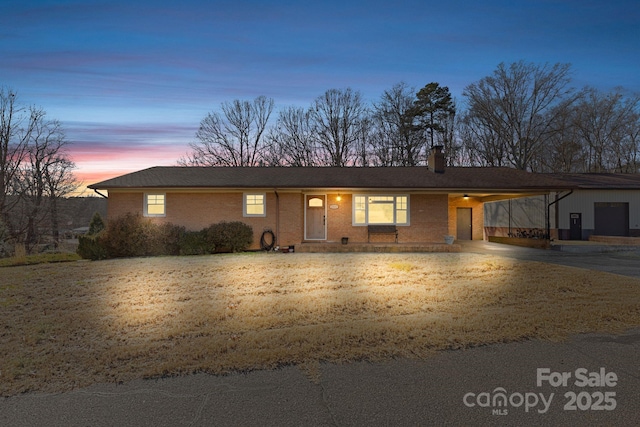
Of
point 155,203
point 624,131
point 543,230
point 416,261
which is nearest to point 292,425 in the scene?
point 416,261

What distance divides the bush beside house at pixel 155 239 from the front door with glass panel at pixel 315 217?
8.86 feet

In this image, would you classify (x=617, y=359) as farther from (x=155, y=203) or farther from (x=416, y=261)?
(x=155, y=203)

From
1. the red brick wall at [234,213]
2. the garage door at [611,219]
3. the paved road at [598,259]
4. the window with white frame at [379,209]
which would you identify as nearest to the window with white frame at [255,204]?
the red brick wall at [234,213]

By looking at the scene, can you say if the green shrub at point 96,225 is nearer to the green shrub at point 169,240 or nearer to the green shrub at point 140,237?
the green shrub at point 140,237

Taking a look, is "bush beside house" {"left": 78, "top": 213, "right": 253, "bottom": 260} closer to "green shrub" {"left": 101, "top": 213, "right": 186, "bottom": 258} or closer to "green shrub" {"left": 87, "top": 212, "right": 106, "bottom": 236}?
"green shrub" {"left": 101, "top": 213, "right": 186, "bottom": 258}

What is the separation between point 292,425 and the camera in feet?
10.1

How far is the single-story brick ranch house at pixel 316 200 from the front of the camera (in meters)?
16.5

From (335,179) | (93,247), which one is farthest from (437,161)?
(93,247)

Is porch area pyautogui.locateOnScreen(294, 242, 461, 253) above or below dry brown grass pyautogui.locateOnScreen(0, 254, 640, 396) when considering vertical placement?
above

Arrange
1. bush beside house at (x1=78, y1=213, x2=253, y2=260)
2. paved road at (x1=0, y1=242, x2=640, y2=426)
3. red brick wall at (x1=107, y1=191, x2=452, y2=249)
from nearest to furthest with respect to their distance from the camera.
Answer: paved road at (x1=0, y1=242, x2=640, y2=426) < bush beside house at (x1=78, y1=213, x2=253, y2=260) < red brick wall at (x1=107, y1=191, x2=452, y2=249)

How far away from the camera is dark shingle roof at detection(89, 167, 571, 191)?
53.5 ft

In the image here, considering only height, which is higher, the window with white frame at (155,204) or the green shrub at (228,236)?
the window with white frame at (155,204)

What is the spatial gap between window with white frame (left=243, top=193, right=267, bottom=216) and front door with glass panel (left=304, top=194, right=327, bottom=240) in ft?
6.44

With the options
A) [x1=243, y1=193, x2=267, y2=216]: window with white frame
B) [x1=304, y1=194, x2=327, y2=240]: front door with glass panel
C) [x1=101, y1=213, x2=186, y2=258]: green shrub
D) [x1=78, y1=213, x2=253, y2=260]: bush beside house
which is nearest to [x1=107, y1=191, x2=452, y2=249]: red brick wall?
[x1=243, y1=193, x2=267, y2=216]: window with white frame
